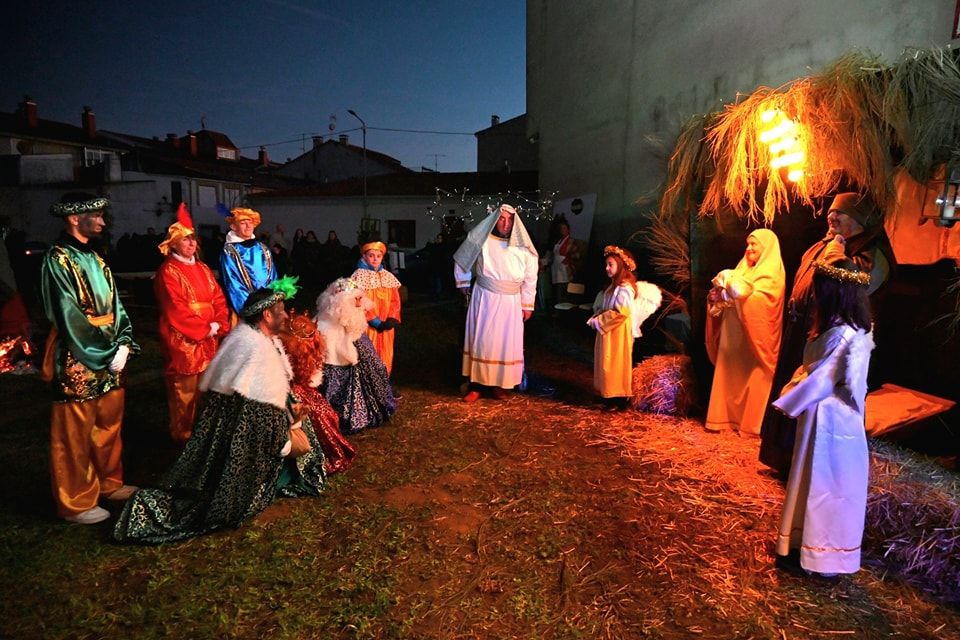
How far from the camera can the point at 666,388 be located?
609 cm

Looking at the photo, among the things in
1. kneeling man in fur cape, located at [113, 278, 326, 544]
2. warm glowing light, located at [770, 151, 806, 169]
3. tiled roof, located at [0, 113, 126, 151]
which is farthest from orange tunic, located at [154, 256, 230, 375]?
tiled roof, located at [0, 113, 126, 151]

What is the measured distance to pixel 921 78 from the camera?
3904 millimetres

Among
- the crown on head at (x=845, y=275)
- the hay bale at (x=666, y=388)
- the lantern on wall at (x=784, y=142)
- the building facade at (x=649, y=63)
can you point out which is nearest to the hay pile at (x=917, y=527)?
the crown on head at (x=845, y=275)

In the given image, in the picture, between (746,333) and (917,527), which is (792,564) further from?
(746,333)

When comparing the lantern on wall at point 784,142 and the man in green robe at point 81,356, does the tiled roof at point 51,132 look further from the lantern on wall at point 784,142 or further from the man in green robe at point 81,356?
the lantern on wall at point 784,142

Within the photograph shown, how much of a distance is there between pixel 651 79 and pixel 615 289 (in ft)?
20.9

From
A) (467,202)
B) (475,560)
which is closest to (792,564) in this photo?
(475,560)

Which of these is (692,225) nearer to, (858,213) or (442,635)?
(858,213)

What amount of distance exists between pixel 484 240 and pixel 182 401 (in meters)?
3.55

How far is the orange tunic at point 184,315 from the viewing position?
474 centimetres

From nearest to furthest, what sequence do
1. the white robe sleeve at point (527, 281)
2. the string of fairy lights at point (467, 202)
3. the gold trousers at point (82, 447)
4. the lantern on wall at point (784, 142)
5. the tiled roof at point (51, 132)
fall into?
1. the gold trousers at point (82, 447)
2. the lantern on wall at point (784, 142)
3. the white robe sleeve at point (527, 281)
4. the string of fairy lights at point (467, 202)
5. the tiled roof at point (51, 132)

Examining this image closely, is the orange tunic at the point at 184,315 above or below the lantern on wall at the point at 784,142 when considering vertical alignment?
below

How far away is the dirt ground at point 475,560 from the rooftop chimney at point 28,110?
32322 mm

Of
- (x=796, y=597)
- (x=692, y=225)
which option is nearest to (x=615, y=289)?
(x=692, y=225)
